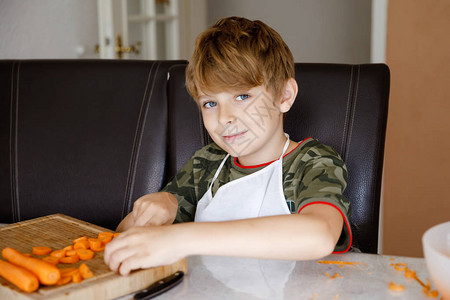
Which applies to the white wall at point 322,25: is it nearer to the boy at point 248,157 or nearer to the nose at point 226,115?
the boy at point 248,157

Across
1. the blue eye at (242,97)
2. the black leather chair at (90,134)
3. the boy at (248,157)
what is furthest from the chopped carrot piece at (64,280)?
the black leather chair at (90,134)

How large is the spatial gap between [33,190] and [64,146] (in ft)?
0.54

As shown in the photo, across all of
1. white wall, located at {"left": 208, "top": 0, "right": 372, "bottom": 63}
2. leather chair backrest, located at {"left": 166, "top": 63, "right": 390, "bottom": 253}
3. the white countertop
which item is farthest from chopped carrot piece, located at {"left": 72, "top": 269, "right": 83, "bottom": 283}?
white wall, located at {"left": 208, "top": 0, "right": 372, "bottom": 63}

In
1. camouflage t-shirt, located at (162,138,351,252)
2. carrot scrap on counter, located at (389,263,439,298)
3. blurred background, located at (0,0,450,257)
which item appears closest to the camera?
carrot scrap on counter, located at (389,263,439,298)

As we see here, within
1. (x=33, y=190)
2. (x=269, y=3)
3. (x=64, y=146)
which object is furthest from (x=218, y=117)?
(x=269, y=3)

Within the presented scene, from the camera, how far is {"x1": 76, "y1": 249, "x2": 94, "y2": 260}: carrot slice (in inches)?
38.2

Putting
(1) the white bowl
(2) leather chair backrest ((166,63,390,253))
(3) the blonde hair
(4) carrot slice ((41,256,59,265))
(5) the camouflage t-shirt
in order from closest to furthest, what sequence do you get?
(1) the white bowl, (4) carrot slice ((41,256,59,265)), (5) the camouflage t-shirt, (3) the blonde hair, (2) leather chair backrest ((166,63,390,253))

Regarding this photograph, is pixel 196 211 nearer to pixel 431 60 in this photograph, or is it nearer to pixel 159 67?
pixel 159 67

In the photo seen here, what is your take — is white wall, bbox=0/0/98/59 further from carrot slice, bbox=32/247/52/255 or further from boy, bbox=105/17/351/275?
carrot slice, bbox=32/247/52/255

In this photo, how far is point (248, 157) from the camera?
139 centimetres

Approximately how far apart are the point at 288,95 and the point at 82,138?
2.24 feet

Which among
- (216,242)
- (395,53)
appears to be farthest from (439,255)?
(395,53)

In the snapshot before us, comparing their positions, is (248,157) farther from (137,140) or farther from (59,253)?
(59,253)

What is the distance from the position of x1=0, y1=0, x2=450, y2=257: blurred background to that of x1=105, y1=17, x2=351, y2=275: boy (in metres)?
1.14
